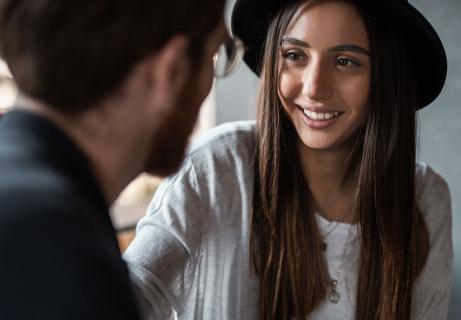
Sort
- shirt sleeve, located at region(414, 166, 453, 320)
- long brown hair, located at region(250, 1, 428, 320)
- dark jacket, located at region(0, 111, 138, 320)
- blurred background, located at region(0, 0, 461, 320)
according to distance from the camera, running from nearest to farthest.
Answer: dark jacket, located at region(0, 111, 138, 320) < long brown hair, located at region(250, 1, 428, 320) < shirt sleeve, located at region(414, 166, 453, 320) < blurred background, located at region(0, 0, 461, 320)

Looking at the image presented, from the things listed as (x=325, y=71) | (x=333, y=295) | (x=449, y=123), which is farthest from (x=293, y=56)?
(x=449, y=123)

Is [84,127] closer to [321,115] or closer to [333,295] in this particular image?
[321,115]

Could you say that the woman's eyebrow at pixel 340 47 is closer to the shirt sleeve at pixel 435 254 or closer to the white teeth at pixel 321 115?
the white teeth at pixel 321 115

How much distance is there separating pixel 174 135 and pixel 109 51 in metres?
0.14

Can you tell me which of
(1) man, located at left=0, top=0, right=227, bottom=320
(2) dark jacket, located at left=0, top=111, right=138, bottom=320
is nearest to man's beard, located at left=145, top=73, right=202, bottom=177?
(1) man, located at left=0, top=0, right=227, bottom=320

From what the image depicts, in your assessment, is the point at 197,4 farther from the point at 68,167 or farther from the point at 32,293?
the point at 32,293

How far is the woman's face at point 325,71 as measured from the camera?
1.17 m

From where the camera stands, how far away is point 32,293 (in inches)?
19.9

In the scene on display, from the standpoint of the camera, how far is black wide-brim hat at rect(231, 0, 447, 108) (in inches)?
46.0

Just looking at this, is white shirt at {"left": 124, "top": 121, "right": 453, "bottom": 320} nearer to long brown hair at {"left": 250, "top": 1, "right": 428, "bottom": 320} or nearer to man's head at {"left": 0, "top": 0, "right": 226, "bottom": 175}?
long brown hair at {"left": 250, "top": 1, "right": 428, "bottom": 320}

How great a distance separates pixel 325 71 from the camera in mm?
1179

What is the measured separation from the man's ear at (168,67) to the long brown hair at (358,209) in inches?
23.4

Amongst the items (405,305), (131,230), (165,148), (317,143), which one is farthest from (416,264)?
(131,230)

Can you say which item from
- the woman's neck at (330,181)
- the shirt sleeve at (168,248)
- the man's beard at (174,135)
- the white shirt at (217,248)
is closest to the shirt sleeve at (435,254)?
the white shirt at (217,248)
